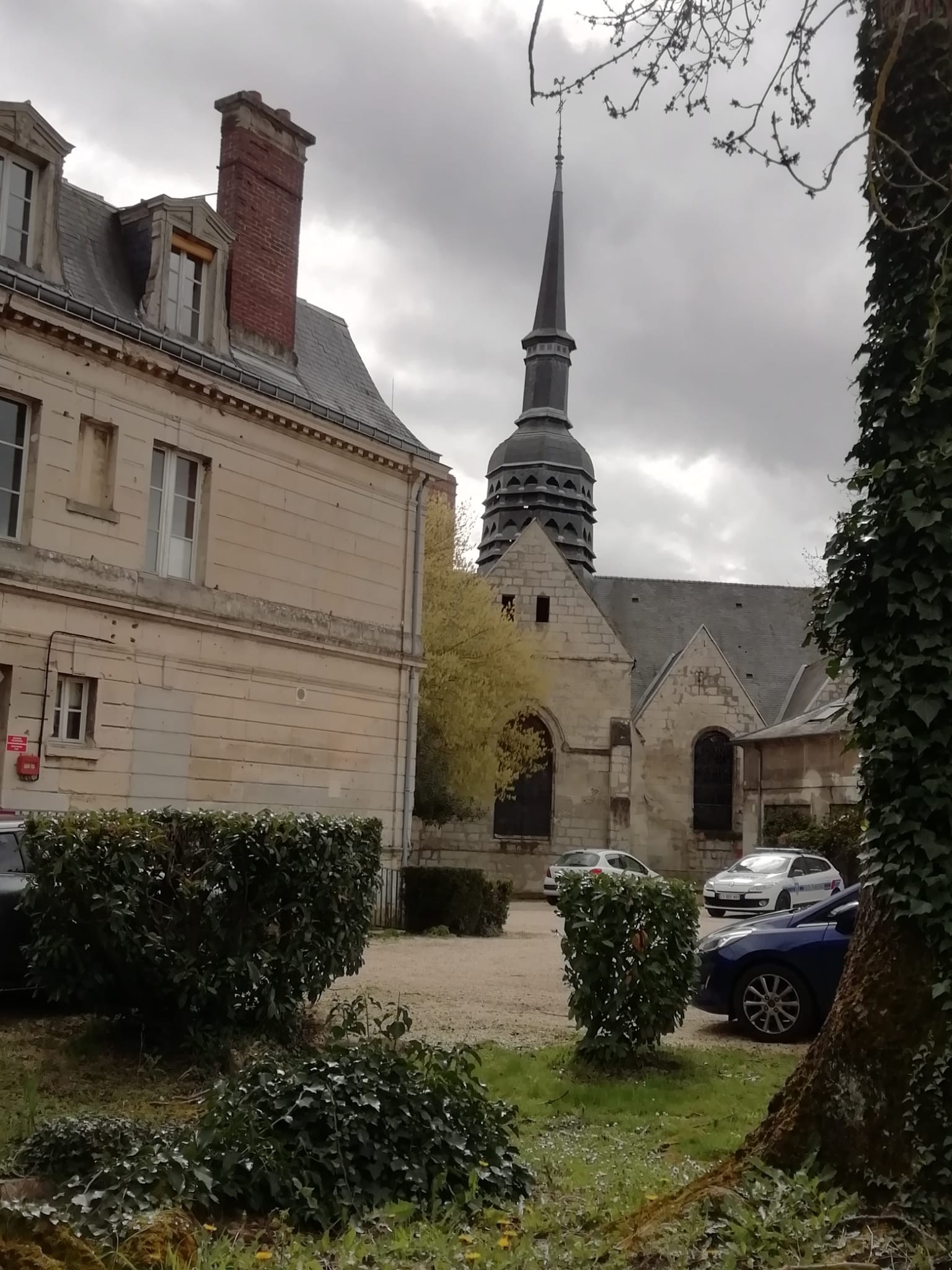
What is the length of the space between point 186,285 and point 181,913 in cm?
1165

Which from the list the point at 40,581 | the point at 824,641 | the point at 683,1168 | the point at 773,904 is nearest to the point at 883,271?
the point at 824,641

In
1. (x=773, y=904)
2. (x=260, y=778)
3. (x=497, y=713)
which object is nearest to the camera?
(x=260, y=778)

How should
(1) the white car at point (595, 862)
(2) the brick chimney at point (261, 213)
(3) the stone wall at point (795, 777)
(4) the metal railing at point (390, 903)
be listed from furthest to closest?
(3) the stone wall at point (795, 777), (1) the white car at point (595, 862), (4) the metal railing at point (390, 903), (2) the brick chimney at point (261, 213)

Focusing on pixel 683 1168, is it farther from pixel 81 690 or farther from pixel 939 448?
pixel 81 690

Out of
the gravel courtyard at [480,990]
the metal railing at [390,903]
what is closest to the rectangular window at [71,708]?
the gravel courtyard at [480,990]

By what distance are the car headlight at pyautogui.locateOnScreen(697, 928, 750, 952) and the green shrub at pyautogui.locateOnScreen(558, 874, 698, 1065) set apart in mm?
1609

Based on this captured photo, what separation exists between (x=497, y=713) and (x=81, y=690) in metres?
17.0

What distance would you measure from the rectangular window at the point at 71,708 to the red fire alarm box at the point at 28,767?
465 millimetres

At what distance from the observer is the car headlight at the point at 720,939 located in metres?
9.72

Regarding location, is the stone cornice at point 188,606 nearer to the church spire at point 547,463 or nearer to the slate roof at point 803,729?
the slate roof at point 803,729

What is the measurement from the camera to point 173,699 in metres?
15.8

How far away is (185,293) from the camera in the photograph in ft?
55.2

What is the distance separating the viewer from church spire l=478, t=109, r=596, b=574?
142 feet

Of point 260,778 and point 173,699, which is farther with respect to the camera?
point 260,778
